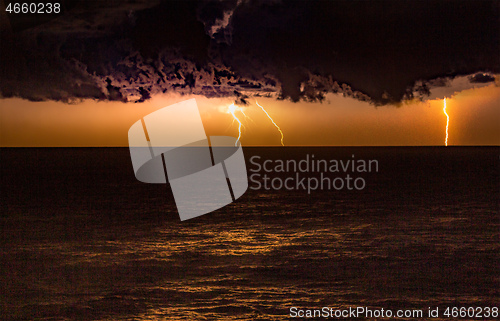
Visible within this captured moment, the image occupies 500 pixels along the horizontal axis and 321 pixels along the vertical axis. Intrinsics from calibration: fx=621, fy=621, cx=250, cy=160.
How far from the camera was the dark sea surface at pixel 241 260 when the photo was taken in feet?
32.1

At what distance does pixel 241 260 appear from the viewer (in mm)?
13180

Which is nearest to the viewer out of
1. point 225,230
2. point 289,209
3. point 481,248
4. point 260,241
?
point 481,248

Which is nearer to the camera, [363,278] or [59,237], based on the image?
[363,278]

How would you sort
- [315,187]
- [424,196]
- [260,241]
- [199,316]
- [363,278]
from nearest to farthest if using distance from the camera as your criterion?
[199,316] → [363,278] → [260,241] → [424,196] → [315,187]

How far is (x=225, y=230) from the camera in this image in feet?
58.9

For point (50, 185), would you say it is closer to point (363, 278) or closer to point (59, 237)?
point (59, 237)

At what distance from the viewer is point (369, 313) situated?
926cm

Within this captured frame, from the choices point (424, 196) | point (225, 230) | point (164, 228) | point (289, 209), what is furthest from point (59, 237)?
point (424, 196)

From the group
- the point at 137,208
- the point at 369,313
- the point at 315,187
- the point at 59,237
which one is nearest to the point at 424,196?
the point at 315,187

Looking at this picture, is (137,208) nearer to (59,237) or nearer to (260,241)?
(59,237)

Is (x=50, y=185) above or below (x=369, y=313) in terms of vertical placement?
above

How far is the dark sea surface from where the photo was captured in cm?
979

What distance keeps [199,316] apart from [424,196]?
2292 centimetres

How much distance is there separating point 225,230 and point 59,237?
459 cm
